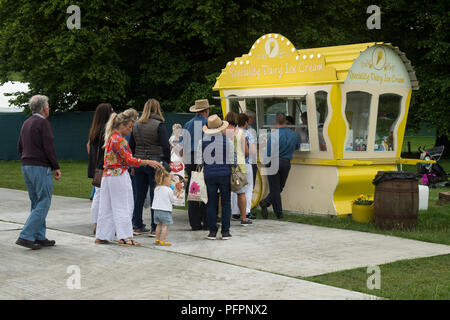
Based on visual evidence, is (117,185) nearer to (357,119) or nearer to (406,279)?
(406,279)

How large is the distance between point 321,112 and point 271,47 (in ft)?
5.78

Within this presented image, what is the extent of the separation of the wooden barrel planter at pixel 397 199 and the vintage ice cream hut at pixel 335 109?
1.31 metres

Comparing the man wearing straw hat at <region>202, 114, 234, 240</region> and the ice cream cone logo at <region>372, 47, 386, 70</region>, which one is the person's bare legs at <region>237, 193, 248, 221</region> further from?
the ice cream cone logo at <region>372, 47, 386, 70</region>

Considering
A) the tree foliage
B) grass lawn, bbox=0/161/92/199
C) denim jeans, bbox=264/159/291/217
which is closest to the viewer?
denim jeans, bbox=264/159/291/217

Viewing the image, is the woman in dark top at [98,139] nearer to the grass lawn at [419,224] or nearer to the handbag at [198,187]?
the handbag at [198,187]

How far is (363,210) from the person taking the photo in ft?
36.4

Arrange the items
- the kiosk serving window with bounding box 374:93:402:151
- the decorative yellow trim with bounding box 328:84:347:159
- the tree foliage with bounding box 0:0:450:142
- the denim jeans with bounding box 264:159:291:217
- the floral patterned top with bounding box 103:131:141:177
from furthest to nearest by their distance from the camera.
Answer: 1. the tree foliage with bounding box 0:0:450:142
2. the kiosk serving window with bounding box 374:93:402:151
3. the denim jeans with bounding box 264:159:291:217
4. the decorative yellow trim with bounding box 328:84:347:159
5. the floral patterned top with bounding box 103:131:141:177

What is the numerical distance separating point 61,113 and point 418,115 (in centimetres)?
1541

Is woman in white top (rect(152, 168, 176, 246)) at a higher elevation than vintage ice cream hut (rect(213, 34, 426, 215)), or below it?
below

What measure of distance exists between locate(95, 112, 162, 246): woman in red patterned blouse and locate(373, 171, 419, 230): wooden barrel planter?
Answer: 3.84 metres

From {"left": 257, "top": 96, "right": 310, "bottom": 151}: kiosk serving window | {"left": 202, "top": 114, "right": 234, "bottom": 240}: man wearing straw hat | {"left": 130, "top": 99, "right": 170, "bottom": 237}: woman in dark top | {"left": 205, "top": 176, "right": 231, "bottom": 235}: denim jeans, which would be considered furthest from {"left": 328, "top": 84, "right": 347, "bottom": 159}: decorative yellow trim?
{"left": 130, "top": 99, "right": 170, "bottom": 237}: woman in dark top

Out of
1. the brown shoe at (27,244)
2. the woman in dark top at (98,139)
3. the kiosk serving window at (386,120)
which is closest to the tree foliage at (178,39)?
the kiosk serving window at (386,120)

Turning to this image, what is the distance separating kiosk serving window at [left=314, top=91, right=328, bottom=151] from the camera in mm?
11633
